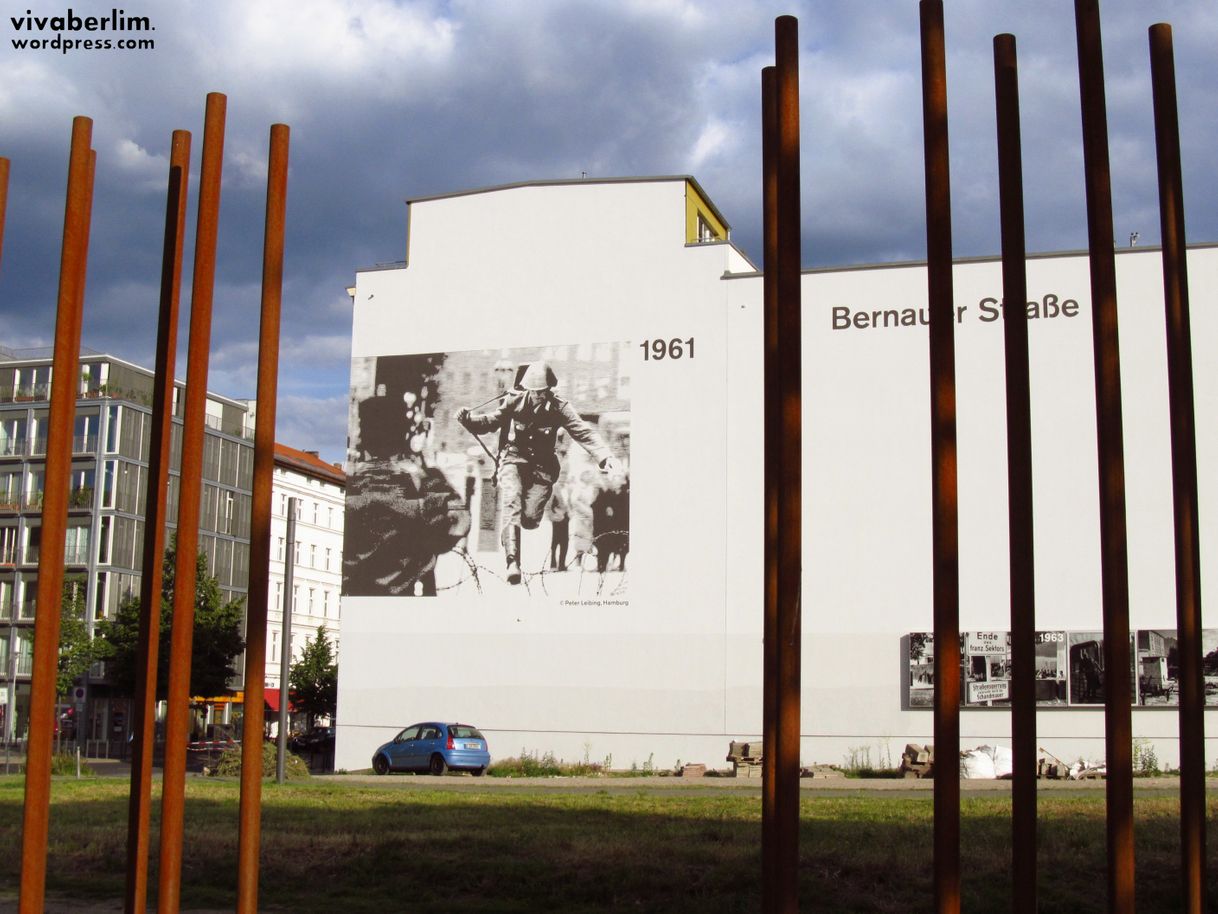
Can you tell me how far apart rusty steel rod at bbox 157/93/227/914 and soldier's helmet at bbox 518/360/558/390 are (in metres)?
31.2

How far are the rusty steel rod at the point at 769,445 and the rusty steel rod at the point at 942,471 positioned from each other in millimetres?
1055

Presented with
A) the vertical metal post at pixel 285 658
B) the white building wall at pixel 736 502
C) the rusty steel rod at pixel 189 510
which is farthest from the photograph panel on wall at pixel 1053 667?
the rusty steel rod at pixel 189 510

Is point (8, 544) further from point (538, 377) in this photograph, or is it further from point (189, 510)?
point (189, 510)

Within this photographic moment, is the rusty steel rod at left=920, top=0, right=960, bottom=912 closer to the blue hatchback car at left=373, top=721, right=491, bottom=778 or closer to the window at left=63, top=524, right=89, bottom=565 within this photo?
the blue hatchback car at left=373, top=721, right=491, bottom=778

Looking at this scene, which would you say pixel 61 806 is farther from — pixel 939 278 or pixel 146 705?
pixel 939 278

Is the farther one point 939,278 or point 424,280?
point 424,280

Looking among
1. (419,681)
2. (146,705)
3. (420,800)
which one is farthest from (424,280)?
(146,705)

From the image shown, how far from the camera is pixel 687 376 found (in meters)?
39.2

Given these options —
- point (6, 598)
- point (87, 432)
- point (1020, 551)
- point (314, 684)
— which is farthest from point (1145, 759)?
point (6, 598)

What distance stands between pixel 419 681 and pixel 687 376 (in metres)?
12.3

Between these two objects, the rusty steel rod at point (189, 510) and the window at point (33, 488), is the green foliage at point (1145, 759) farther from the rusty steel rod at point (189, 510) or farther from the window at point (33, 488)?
the window at point (33, 488)

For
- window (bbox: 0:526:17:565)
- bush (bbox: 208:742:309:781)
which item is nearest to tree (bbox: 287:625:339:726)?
window (bbox: 0:526:17:565)

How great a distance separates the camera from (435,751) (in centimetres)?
3631

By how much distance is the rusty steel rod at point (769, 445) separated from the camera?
8.84m
